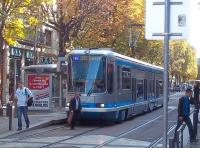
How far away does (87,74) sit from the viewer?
24.1 m

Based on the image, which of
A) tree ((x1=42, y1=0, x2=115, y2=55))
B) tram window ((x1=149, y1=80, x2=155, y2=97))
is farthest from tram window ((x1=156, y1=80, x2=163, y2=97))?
tree ((x1=42, y1=0, x2=115, y2=55))

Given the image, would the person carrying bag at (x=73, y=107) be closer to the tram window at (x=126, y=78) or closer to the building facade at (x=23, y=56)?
the tram window at (x=126, y=78)

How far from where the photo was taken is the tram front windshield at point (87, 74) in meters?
23.9

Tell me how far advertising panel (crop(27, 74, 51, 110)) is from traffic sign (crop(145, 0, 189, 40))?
2318 cm

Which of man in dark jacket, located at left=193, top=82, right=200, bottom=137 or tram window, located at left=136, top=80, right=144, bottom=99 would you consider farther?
tram window, located at left=136, top=80, right=144, bottom=99

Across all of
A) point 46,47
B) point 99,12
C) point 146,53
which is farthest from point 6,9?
point 146,53

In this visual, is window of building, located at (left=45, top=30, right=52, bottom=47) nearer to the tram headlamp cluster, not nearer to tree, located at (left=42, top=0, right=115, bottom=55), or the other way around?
tree, located at (left=42, top=0, right=115, bottom=55)

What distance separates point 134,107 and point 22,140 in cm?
1238

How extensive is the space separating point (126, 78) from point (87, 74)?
A: 386 centimetres

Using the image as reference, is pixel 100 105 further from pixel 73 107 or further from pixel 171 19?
pixel 171 19

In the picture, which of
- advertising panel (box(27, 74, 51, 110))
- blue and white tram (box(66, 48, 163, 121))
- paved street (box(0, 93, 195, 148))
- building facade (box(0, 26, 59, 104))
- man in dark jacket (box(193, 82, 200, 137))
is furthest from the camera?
building facade (box(0, 26, 59, 104))

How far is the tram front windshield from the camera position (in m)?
23.9

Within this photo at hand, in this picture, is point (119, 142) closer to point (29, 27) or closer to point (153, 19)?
point (153, 19)

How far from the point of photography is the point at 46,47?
163 ft
